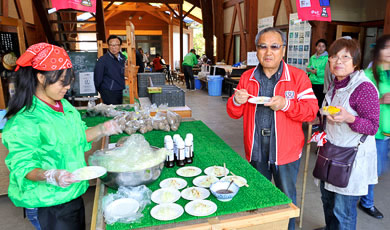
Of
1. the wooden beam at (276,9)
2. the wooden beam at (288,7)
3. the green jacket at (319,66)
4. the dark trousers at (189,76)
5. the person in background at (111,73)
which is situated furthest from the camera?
the dark trousers at (189,76)

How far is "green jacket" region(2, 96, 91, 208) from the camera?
1.25 meters

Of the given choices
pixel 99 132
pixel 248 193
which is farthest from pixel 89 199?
pixel 248 193

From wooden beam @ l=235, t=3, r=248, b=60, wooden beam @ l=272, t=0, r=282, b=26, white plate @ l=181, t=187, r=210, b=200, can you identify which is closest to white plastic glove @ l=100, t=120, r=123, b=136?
white plate @ l=181, t=187, r=210, b=200

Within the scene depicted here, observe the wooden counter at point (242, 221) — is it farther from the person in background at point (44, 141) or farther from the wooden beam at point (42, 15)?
the wooden beam at point (42, 15)

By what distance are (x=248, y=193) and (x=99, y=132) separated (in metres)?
0.98

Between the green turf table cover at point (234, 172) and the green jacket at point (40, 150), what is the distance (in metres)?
0.32

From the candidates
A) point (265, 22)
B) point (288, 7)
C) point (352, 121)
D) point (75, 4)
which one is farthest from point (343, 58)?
point (265, 22)

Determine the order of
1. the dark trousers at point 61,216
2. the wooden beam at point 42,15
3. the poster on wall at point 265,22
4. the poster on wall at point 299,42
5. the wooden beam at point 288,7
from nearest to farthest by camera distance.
Answer: the dark trousers at point 61,216 < the wooden beam at point 42,15 < the poster on wall at point 299,42 < the wooden beam at point 288,7 < the poster on wall at point 265,22

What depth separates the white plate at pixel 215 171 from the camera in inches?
71.0

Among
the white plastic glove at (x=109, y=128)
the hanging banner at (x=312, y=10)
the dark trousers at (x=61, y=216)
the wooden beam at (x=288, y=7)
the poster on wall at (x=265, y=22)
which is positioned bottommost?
the dark trousers at (x=61, y=216)

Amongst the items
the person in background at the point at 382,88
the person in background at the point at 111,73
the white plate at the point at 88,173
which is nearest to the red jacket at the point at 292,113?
the person in background at the point at 382,88

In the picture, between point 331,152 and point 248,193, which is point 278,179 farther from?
point 248,193

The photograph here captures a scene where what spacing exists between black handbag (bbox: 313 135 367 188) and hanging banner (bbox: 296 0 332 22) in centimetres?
399

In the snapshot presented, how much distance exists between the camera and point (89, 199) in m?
3.16
